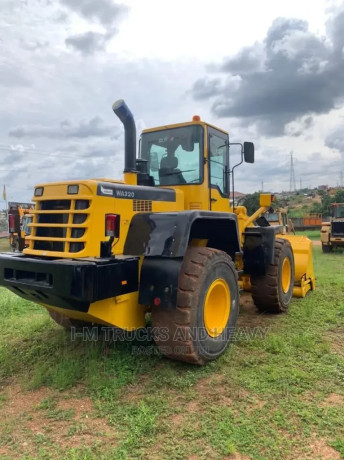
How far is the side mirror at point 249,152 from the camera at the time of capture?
4.96m

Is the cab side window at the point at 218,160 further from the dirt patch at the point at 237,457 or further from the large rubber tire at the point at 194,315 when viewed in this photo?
the dirt patch at the point at 237,457

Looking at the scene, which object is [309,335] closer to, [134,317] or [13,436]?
[134,317]

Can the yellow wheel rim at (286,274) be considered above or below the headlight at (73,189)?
below

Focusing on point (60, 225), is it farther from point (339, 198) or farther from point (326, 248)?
point (339, 198)

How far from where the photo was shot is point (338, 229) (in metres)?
16.9

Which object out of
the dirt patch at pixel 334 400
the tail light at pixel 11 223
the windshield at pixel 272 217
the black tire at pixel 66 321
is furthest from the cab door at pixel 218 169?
the windshield at pixel 272 217

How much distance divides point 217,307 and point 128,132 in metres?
2.18

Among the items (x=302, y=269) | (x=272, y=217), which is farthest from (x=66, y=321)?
(x=272, y=217)

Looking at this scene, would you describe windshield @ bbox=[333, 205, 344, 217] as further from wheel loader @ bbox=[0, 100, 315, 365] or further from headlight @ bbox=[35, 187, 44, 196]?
headlight @ bbox=[35, 187, 44, 196]

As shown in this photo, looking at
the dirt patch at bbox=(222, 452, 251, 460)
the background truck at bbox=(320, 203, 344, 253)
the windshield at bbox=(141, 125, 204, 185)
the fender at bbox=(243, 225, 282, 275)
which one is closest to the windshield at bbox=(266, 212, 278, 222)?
the background truck at bbox=(320, 203, 344, 253)

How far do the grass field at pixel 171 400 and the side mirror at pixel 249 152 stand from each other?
217cm

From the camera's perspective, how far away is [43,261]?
10.9 feet

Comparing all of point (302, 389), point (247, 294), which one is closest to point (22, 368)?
point (302, 389)

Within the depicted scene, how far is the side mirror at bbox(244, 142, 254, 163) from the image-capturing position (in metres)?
4.96
